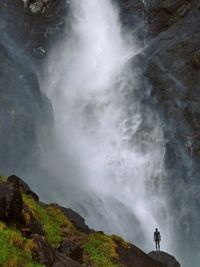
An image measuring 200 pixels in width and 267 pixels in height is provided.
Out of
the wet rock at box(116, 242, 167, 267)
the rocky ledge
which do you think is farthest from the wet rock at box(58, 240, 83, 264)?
the wet rock at box(116, 242, 167, 267)

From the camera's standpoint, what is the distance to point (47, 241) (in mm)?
15500

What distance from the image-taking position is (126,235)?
125 ft

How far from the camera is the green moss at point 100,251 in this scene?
1891 cm

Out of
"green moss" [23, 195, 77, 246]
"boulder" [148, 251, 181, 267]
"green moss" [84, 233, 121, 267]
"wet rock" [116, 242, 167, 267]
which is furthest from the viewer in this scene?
"boulder" [148, 251, 181, 267]

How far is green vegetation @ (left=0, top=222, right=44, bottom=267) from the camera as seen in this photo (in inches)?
535

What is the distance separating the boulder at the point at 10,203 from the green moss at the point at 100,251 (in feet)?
12.7

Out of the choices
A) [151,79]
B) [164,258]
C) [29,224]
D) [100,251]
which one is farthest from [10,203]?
[151,79]

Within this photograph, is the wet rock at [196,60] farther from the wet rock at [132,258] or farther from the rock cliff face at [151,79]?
the wet rock at [132,258]

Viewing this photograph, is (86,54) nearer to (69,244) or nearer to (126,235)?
(126,235)

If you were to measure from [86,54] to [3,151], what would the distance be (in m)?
23.9

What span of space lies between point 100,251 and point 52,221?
8.64 ft

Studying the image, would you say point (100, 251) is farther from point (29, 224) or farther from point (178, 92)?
point (178, 92)

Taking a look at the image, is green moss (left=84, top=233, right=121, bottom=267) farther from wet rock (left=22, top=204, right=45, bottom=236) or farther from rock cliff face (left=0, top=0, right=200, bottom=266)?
rock cliff face (left=0, top=0, right=200, bottom=266)

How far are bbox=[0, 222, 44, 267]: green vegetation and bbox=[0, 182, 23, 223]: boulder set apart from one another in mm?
1082
